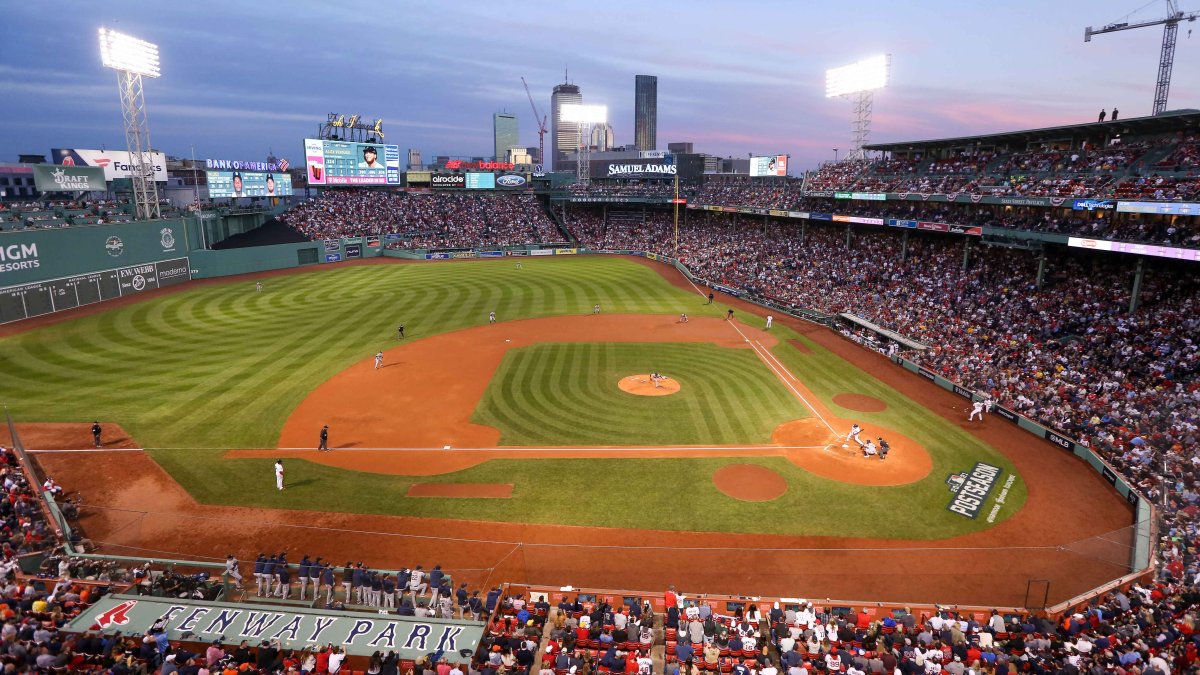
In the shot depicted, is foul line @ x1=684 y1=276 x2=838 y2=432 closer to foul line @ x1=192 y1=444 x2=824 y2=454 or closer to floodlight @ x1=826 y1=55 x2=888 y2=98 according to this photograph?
foul line @ x1=192 y1=444 x2=824 y2=454

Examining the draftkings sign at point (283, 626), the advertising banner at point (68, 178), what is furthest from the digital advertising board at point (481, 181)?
the draftkings sign at point (283, 626)

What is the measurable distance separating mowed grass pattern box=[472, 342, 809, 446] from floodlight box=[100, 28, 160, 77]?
41.2 meters

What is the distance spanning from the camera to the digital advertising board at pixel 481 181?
9369 centimetres

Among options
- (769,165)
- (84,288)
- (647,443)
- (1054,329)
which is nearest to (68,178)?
(84,288)

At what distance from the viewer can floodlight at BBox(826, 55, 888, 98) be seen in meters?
57.2

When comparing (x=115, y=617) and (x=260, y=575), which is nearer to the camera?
(x=115, y=617)

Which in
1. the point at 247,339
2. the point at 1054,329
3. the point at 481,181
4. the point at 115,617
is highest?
the point at 481,181

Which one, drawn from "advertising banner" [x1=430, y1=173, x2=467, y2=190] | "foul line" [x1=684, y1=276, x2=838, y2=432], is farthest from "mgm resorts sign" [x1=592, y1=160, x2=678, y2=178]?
"foul line" [x1=684, y1=276, x2=838, y2=432]

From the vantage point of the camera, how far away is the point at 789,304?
50.9 m

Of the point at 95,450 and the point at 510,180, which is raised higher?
the point at 510,180

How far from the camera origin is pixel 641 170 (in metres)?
94.2

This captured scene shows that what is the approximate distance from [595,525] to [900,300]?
33.9m

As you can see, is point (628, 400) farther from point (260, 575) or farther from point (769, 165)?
point (769, 165)

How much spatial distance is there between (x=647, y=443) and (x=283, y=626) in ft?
49.2
